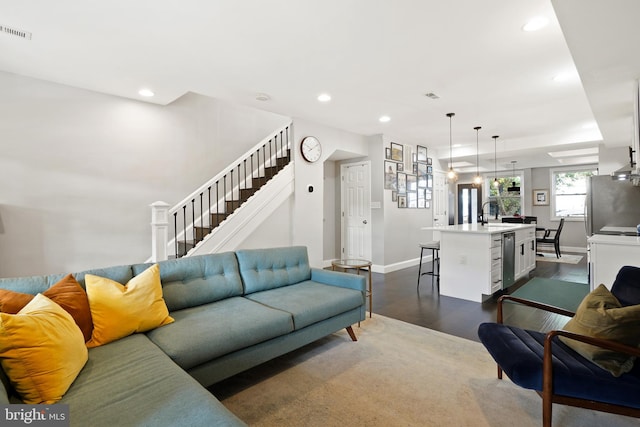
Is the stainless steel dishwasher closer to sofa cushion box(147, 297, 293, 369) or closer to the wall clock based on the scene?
the wall clock

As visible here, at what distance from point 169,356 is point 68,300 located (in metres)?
0.68

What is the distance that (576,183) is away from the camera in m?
8.96

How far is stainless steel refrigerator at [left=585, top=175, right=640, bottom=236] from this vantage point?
210 inches

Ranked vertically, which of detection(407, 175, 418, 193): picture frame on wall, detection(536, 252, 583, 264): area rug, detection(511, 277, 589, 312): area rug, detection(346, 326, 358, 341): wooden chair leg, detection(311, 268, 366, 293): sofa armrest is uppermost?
detection(407, 175, 418, 193): picture frame on wall

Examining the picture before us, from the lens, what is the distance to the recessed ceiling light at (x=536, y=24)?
Answer: 2.38 metres

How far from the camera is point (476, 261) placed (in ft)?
13.5

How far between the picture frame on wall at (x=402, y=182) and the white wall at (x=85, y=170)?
3.84 meters

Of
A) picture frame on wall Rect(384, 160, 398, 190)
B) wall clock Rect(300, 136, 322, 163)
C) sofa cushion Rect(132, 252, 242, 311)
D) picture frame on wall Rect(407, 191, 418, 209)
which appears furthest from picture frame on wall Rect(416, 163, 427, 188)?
sofa cushion Rect(132, 252, 242, 311)

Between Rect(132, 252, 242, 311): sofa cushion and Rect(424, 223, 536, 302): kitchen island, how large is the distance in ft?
9.68

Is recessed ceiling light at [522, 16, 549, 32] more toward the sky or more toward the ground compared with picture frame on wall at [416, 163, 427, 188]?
more toward the sky

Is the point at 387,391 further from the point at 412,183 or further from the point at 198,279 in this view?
the point at 412,183

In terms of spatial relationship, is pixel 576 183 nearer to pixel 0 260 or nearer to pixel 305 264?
pixel 305 264

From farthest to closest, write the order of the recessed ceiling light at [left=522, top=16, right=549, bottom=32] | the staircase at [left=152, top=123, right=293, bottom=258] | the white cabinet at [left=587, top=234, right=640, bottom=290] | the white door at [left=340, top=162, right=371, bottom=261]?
1. the white door at [left=340, top=162, right=371, bottom=261]
2. the staircase at [left=152, top=123, right=293, bottom=258]
3. the white cabinet at [left=587, top=234, right=640, bottom=290]
4. the recessed ceiling light at [left=522, top=16, right=549, bottom=32]

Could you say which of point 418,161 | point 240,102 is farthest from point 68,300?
point 418,161
